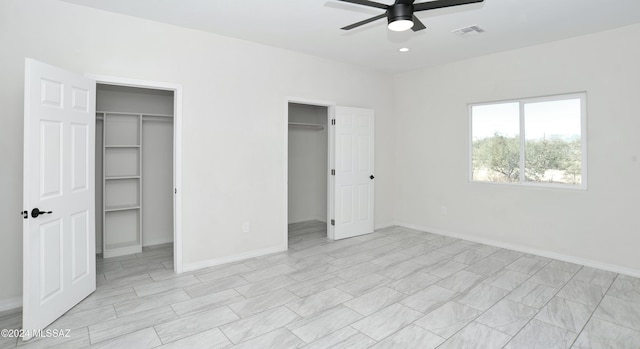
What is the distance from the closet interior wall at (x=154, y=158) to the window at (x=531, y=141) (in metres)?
4.58

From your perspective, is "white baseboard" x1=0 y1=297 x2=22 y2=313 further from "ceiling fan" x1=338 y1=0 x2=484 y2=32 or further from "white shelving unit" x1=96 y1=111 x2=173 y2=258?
"ceiling fan" x1=338 y1=0 x2=484 y2=32

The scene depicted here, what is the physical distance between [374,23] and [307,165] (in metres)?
3.41

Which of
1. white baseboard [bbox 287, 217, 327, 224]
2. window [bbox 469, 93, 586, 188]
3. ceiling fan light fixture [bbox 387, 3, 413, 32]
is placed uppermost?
ceiling fan light fixture [bbox 387, 3, 413, 32]

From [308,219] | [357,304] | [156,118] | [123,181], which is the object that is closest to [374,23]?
[357,304]

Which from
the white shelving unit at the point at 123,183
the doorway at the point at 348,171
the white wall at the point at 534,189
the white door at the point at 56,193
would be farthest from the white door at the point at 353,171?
the white door at the point at 56,193

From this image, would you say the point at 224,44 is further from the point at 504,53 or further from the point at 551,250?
the point at 551,250

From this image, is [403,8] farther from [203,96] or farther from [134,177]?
[134,177]

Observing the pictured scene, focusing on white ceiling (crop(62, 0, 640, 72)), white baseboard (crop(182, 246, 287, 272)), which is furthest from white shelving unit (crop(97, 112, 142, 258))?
white ceiling (crop(62, 0, 640, 72))

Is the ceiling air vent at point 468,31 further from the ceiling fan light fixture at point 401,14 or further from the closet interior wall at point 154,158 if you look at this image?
the closet interior wall at point 154,158

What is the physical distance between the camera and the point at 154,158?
4.84 meters

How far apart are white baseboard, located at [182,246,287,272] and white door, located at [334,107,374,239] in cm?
108

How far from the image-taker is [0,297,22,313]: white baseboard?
2.91 m

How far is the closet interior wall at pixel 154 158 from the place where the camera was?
15.1ft

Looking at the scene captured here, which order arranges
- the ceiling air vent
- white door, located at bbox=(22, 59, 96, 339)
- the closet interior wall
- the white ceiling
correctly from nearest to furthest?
white door, located at bbox=(22, 59, 96, 339) → the white ceiling → the ceiling air vent → the closet interior wall
